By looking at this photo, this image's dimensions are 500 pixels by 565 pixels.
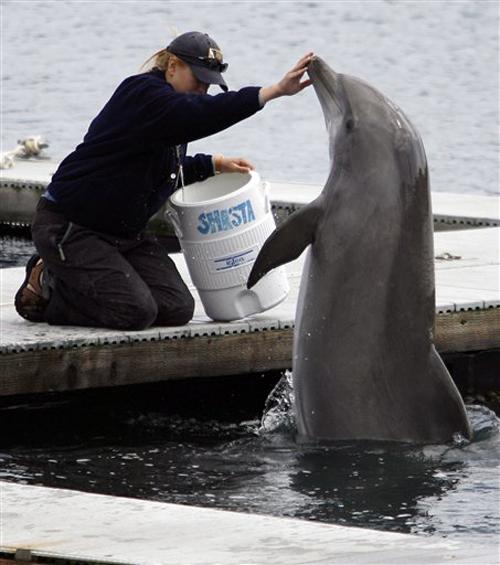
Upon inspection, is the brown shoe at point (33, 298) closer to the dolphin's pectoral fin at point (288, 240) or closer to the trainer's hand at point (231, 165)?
the trainer's hand at point (231, 165)

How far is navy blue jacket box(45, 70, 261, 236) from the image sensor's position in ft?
28.1

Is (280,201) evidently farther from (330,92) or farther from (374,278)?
(374,278)

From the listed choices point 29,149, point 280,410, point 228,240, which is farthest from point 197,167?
point 29,149

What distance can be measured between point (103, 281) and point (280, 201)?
5.06 metres

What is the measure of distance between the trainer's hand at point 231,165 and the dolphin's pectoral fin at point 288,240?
108 centimetres

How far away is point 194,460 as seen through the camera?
27.9ft

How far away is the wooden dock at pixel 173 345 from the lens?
29.2ft

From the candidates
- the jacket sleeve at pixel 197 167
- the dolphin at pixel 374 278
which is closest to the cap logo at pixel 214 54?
the jacket sleeve at pixel 197 167

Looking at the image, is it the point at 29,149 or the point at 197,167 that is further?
the point at 29,149

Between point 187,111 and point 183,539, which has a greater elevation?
point 187,111

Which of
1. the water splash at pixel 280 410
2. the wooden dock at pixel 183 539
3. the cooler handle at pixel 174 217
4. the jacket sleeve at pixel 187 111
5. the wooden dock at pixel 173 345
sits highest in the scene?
the jacket sleeve at pixel 187 111

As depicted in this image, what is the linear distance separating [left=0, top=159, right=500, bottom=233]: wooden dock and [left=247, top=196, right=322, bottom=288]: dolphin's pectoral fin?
5082mm

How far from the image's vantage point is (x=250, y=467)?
8.27 meters

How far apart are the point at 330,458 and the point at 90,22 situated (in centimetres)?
3089
